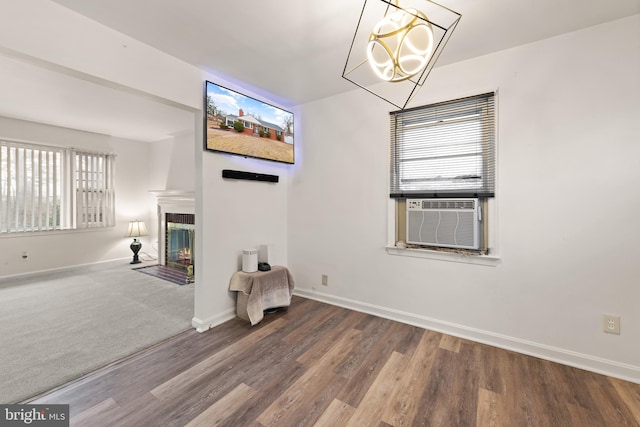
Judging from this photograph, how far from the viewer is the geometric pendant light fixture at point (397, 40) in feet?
4.24

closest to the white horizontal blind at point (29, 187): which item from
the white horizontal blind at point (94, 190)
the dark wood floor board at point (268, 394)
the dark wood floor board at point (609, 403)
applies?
the white horizontal blind at point (94, 190)

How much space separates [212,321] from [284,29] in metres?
2.74

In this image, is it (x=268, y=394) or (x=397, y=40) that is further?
(x=397, y=40)

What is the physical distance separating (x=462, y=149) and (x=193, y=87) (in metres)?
2.65

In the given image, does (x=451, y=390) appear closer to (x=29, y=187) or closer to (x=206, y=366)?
(x=206, y=366)

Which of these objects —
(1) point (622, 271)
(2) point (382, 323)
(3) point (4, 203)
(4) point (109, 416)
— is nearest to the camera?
(4) point (109, 416)

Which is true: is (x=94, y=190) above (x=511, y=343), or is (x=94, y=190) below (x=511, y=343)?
above

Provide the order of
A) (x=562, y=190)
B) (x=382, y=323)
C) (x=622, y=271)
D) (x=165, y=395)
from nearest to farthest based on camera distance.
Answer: (x=165, y=395)
(x=622, y=271)
(x=562, y=190)
(x=382, y=323)

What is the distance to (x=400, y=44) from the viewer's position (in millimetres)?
1270

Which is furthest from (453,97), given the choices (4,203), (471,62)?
(4,203)

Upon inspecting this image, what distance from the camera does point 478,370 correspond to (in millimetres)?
1935

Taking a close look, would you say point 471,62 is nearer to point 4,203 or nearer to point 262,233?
point 262,233

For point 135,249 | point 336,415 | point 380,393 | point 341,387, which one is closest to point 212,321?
point 341,387

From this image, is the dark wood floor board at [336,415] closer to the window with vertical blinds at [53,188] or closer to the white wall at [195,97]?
the white wall at [195,97]
